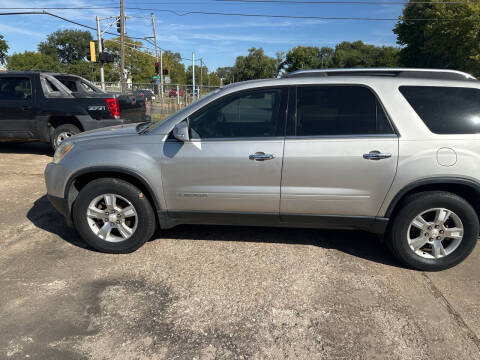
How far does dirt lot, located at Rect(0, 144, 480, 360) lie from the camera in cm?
241

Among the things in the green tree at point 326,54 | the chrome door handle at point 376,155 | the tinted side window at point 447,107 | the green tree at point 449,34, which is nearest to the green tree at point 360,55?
the green tree at point 326,54

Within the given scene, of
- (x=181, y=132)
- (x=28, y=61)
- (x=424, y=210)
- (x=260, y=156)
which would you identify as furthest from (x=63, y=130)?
(x=28, y=61)

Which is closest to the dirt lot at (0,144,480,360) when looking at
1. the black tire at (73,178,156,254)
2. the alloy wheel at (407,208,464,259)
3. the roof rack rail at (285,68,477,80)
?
the black tire at (73,178,156,254)

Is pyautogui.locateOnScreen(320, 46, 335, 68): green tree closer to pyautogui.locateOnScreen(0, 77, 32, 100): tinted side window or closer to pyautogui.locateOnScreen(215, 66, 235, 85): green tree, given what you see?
pyautogui.locateOnScreen(215, 66, 235, 85): green tree

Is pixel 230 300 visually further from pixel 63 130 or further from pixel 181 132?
pixel 63 130

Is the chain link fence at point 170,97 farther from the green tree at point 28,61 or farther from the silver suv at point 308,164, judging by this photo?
the green tree at point 28,61

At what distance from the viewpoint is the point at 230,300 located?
9.55 feet

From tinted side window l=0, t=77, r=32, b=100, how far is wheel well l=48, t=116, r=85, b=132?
2.17 feet

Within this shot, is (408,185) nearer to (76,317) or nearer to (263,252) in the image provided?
(263,252)

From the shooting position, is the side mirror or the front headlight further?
the front headlight

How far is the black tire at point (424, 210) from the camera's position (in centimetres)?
324

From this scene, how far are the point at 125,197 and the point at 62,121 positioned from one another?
553cm

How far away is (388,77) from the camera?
3.38m

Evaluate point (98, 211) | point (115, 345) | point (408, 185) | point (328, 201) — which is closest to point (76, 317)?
point (115, 345)
